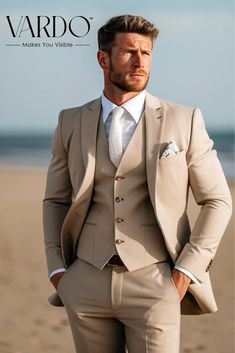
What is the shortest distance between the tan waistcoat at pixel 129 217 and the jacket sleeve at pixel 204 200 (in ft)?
0.35

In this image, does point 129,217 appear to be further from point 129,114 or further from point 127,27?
point 127,27

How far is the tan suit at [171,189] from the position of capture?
2.82 meters

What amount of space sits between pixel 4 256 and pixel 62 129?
5220 mm

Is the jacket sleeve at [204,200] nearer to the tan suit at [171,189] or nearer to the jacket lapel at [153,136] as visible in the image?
the tan suit at [171,189]

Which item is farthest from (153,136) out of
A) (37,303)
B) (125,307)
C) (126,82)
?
(37,303)

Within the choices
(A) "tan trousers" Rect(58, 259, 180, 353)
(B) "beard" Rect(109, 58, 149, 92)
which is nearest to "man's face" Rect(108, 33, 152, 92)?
(B) "beard" Rect(109, 58, 149, 92)

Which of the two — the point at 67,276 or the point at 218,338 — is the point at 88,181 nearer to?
the point at 67,276

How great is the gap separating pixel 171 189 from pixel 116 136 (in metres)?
0.24

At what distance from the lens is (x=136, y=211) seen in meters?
2.85

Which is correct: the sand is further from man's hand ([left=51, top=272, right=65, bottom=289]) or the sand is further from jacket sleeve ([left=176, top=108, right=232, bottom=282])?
jacket sleeve ([left=176, top=108, right=232, bottom=282])

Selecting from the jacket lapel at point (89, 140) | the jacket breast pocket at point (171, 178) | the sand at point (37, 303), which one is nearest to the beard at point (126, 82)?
the jacket lapel at point (89, 140)

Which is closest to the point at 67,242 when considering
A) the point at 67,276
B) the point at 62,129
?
the point at 67,276

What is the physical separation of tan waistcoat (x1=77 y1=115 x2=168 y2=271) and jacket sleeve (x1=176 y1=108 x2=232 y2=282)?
4.2 inches

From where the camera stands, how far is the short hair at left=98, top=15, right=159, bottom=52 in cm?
284
